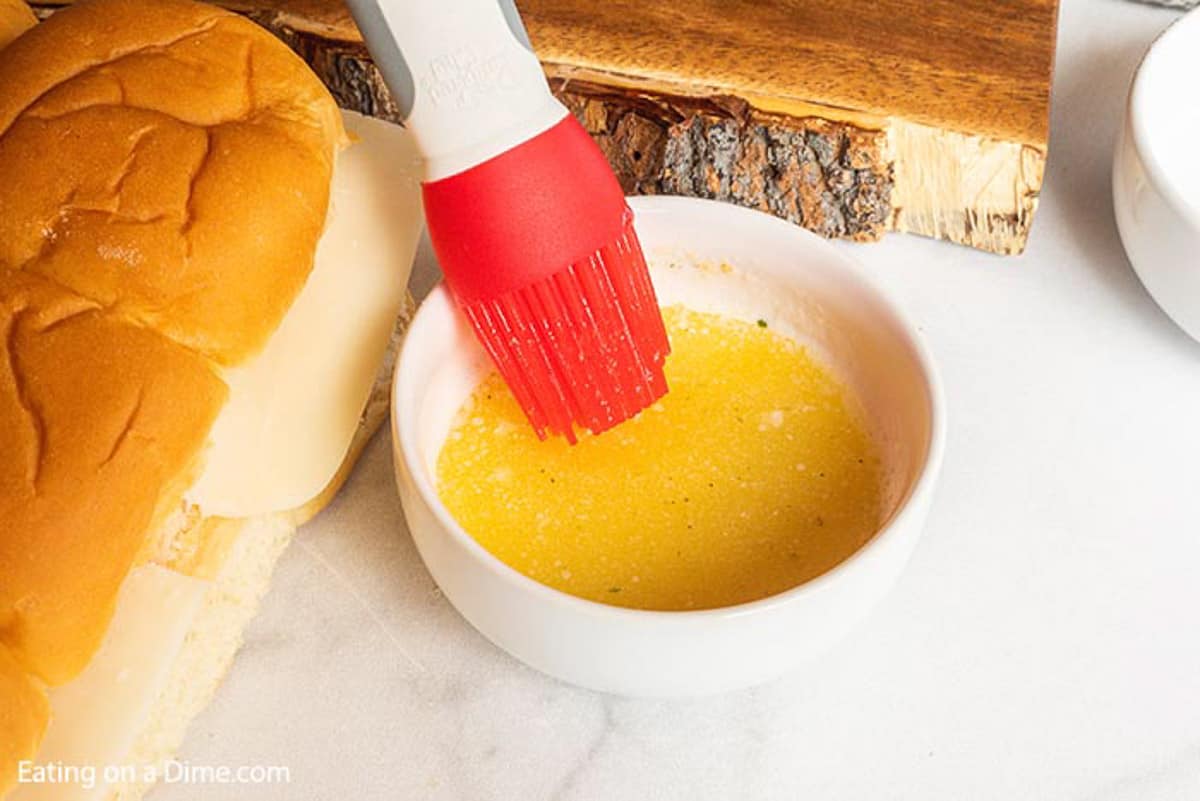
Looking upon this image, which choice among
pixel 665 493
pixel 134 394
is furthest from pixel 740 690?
pixel 134 394

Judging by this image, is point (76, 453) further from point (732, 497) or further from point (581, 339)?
point (732, 497)

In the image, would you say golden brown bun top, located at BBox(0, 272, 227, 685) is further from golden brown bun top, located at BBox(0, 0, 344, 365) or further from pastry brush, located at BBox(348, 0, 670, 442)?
pastry brush, located at BBox(348, 0, 670, 442)

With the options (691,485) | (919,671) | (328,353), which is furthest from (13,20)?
(919,671)

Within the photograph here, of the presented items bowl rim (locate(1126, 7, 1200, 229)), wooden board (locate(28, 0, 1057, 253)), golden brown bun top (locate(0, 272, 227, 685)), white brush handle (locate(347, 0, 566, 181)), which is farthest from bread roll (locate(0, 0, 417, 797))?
bowl rim (locate(1126, 7, 1200, 229))

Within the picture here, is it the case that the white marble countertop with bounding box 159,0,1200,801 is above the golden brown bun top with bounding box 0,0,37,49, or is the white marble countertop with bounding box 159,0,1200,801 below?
below

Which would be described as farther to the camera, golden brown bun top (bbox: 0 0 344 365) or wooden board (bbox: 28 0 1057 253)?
wooden board (bbox: 28 0 1057 253)

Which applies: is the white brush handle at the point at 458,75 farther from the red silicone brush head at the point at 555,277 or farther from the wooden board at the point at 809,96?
the wooden board at the point at 809,96

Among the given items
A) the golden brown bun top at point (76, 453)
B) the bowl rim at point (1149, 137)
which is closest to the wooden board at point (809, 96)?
the bowl rim at point (1149, 137)
